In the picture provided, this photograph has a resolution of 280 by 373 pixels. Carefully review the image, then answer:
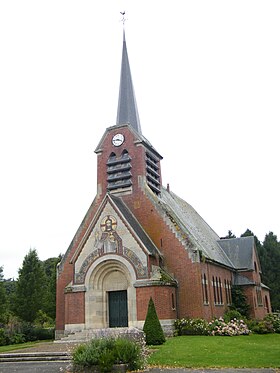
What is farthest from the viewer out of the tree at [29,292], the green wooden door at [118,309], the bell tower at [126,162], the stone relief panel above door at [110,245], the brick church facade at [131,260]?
the tree at [29,292]

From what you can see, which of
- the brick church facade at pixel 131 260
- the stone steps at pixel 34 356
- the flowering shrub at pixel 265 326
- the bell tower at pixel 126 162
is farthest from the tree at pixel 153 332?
the bell tower at pixel 126 162

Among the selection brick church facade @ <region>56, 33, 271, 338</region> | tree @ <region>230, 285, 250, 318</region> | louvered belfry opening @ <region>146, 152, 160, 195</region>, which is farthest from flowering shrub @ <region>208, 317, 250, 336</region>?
louvered belfry opening @ <region>146, 152, 160, 195</region>

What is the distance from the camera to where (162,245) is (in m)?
29.9

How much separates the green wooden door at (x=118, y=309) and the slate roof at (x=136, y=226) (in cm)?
367

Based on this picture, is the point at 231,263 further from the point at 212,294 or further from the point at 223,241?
the point at 212,294

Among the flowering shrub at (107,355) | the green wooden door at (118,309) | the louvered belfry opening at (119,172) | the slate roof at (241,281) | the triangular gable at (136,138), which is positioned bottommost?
the flowering shrub at (107,355)

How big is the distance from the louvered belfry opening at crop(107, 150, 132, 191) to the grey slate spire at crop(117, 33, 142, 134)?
3.90m

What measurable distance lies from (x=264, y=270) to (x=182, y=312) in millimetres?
25753

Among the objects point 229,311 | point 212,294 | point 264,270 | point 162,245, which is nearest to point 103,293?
point 162,245

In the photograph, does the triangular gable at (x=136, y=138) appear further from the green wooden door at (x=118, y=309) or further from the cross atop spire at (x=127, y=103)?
the green wooden door at (x=118, y=309)

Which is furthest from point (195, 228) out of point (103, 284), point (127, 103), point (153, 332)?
point (153, 332)

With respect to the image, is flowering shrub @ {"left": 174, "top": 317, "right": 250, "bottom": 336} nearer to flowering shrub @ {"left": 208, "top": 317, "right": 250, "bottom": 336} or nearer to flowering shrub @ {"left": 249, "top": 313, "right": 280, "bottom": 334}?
flowering shrub @ {"left": 208, "top": 317, "right": 250, "bottom": 336}

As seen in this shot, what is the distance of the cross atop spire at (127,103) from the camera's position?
120 feet

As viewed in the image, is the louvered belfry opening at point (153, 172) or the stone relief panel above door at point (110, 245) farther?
the louvered belfry opening at point (153, 172)
